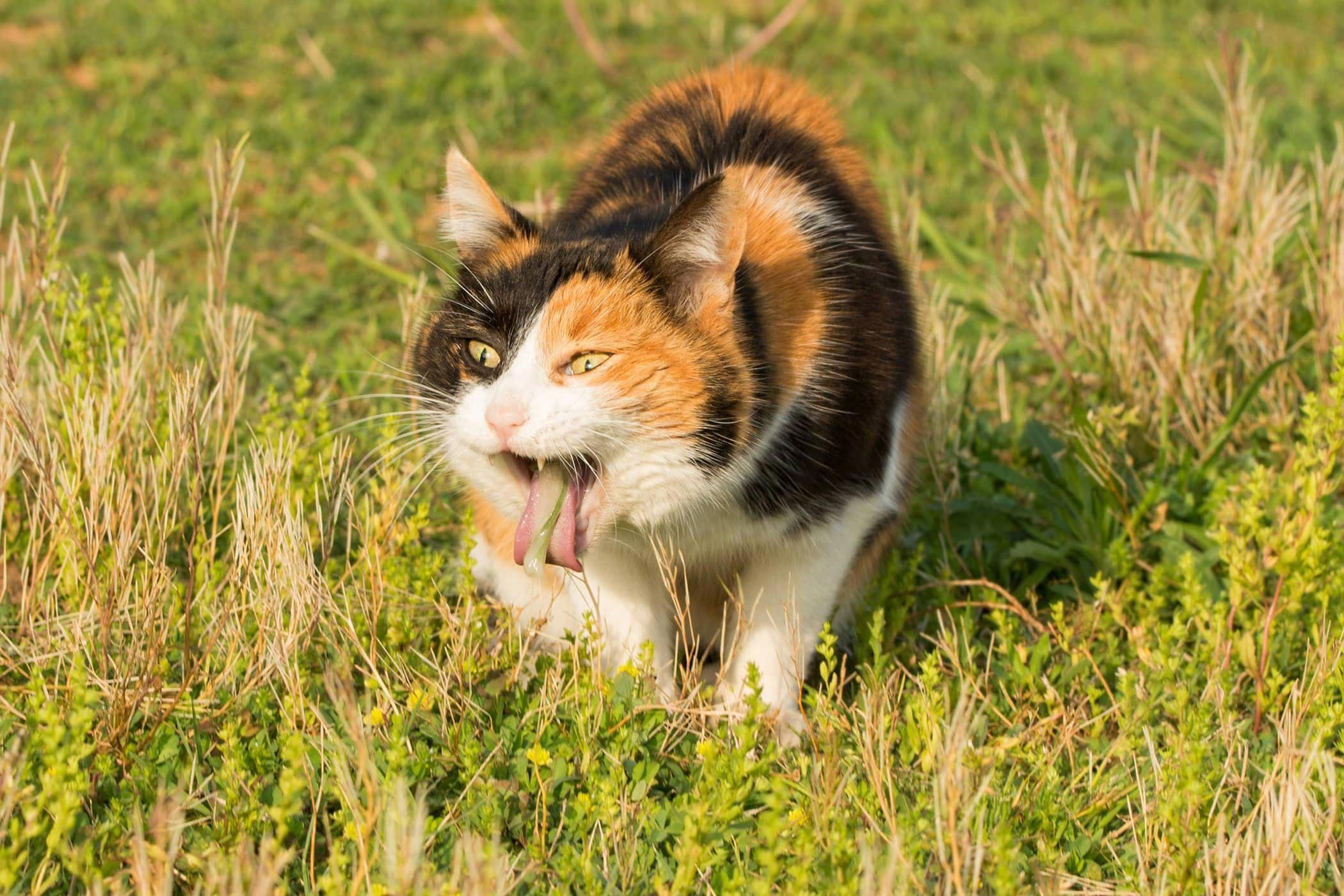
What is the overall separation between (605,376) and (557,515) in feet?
0.98

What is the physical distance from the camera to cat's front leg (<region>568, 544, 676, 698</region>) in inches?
119

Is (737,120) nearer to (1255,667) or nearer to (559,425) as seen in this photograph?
(559,425)

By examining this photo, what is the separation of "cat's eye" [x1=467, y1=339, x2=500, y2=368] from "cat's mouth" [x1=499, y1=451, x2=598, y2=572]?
19 cm

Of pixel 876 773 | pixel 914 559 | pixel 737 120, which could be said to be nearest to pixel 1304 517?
pixel 914 559

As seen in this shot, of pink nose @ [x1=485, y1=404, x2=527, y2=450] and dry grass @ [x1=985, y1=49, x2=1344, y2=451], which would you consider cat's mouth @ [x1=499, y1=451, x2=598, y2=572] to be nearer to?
pink nose @ [x1=485, y1=404, x2=527, y2=450]

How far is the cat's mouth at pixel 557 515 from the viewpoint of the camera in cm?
271

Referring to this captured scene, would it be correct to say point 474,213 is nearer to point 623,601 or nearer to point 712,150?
point 712,150

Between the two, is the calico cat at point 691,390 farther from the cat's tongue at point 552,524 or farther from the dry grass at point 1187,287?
the dry grass at point 1187,287

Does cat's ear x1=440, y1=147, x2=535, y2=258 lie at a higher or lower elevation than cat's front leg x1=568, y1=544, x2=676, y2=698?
higher

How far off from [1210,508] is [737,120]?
164 centimetres

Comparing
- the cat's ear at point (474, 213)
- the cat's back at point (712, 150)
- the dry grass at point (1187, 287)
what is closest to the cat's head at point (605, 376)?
the cat's ear at point (474, 213)

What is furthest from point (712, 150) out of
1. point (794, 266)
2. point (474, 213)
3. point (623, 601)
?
point (623, 601)

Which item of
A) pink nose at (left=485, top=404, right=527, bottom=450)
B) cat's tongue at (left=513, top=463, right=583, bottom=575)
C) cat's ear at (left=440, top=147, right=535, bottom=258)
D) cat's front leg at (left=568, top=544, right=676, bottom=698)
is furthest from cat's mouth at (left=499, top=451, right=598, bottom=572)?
cat's ear at (left=440, top=147, right=535, bottom=258)

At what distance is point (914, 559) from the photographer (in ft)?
11.3
